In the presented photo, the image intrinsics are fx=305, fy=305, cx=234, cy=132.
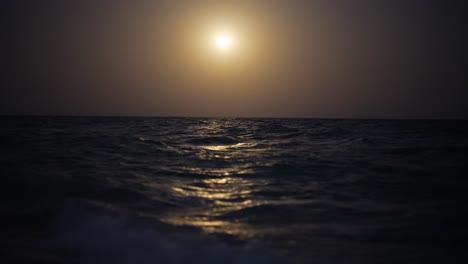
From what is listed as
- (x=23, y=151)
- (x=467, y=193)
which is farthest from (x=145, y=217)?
(x=23, y=151)

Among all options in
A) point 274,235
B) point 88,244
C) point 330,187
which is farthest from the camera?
point 330,187

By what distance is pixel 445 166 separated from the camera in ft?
27.6

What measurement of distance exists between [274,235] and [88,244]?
2.19m

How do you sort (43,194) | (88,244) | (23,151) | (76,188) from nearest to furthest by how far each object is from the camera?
1. (88,244)
2. (43,194)
3. (76,188)
4. (23,151)

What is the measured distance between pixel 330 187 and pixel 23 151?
9526mm

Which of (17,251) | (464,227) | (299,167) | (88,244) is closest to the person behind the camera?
(17,251)

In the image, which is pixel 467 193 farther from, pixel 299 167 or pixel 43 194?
pixel 43 194

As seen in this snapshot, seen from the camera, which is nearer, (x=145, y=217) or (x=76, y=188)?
(x=145, y=217)

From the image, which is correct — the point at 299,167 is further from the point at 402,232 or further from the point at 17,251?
the point at 17,251

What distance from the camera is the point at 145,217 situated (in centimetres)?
432

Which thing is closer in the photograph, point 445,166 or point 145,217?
point 145,217

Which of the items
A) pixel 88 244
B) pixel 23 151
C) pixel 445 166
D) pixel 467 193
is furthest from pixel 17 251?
pixel 445 166

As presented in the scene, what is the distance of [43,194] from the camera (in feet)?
17.3

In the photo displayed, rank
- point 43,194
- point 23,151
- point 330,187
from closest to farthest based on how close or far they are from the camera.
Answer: point 43,194 → point 330,187 → point 23,151
